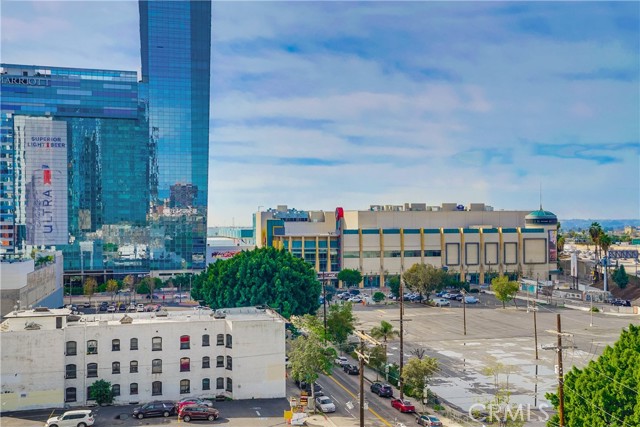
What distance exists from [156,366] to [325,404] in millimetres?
14332

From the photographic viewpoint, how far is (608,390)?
104 ft

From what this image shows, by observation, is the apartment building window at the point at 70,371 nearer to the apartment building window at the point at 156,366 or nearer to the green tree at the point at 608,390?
the apartment building window at the point at 156,366

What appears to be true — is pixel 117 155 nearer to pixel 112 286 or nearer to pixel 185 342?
pixel 112 286

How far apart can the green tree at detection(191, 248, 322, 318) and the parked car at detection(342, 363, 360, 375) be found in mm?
11779

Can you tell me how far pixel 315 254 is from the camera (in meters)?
136

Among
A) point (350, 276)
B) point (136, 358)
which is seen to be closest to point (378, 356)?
point (136, 358)

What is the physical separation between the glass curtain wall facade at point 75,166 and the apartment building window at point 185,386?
11187cm

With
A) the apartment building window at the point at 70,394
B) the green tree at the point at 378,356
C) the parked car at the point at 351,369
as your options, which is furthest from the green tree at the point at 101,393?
the parked car at the point at 351,369

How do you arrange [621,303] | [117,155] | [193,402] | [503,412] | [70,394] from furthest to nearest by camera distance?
[117,155] < [621,303] < [70,394] < [193,402] < [503,412]

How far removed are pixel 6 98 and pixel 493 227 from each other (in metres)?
126

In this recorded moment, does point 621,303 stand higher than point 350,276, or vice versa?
point 350,276

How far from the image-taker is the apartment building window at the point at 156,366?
4812cm

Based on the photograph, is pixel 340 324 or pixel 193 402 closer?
pixel 193 402

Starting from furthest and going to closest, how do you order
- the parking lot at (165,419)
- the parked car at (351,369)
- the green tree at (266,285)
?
the green tree at (266,285)
the parked car at (351,369)
the parking lot at (165,419)
